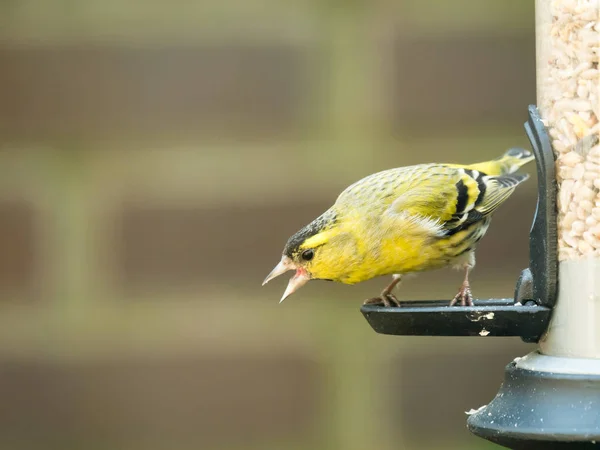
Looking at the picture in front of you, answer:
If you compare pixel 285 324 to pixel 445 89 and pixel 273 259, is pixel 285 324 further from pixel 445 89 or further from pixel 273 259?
pixel 445 89

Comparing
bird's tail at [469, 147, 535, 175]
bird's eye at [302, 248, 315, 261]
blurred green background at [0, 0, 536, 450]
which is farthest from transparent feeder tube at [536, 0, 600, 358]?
blurred green background at [0, 0, 536, 450]

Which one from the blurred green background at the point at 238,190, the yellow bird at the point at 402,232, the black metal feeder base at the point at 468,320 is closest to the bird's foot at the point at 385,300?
the yellow bird at the point at 402,232

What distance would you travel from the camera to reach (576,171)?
184 centimetres

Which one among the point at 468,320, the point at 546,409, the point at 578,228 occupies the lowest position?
the point at 546,409

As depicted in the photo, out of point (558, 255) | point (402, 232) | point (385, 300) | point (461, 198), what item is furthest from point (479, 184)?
point (558, 255)

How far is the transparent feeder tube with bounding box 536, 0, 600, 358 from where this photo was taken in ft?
5.96

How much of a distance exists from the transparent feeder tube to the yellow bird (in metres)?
0.36

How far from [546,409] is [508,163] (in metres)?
0.92

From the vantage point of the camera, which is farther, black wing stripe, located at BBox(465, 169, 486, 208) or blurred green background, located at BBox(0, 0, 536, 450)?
blurred green background, located at BBox(0, 0, 536, 450)

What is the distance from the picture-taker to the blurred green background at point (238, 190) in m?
2.90

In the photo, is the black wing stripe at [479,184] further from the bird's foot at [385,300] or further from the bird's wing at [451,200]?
the bird's foot at [385,300]

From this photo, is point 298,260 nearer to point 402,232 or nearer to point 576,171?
point 402,232

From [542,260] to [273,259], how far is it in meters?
1.13

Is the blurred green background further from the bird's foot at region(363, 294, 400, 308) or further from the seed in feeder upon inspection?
the seed in feeder
